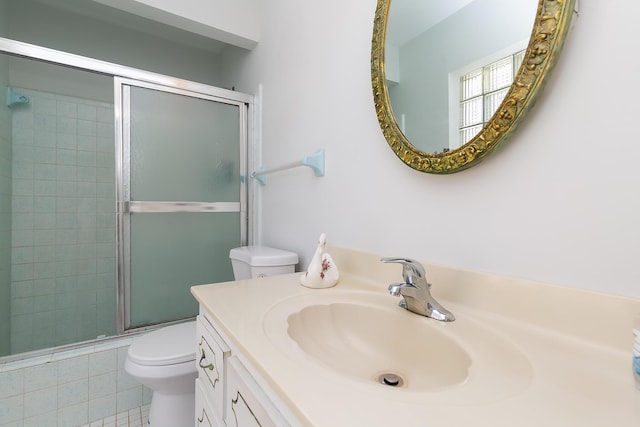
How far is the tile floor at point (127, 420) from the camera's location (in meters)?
1.44

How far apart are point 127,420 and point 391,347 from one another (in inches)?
60.0

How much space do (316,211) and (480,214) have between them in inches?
28.4

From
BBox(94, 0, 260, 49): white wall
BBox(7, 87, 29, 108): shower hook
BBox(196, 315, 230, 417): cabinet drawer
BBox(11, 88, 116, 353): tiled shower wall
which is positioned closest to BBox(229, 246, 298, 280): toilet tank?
BBox(196, 315, 230, 417): cabinet drawer

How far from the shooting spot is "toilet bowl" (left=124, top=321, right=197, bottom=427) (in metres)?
1.16

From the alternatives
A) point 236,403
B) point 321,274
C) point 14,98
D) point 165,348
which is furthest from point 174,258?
point 14,98

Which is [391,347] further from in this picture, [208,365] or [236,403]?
[208,365]

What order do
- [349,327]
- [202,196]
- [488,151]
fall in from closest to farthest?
[488,151] < [349,327] < [202,196]

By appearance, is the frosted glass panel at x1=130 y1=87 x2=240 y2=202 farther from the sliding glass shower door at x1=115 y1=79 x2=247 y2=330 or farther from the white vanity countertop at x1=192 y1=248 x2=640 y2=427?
the white vanity countertop at x1=192 y1=248 x2=640 y2=427

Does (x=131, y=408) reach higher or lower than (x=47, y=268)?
lower

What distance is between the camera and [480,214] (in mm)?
725

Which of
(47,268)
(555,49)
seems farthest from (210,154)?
(555,49)

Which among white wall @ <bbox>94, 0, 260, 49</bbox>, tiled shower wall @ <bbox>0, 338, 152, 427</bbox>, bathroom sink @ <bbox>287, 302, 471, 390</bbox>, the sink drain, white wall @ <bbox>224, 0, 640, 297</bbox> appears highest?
white wall @ <bbox>94, 0, 260, 49</bbox>

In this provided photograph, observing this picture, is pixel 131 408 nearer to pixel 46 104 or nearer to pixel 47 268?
pixel 47 268

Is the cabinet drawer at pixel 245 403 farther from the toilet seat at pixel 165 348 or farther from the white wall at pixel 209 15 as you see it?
the white wall at pixel 209 15
